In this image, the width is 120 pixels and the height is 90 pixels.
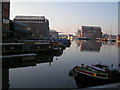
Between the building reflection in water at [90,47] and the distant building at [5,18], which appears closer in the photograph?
the distant building at [5,18]

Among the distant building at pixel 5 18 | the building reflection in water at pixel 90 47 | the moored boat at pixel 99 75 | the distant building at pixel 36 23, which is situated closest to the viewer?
the moored boat at pixel 99 75

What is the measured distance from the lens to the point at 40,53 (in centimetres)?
3853

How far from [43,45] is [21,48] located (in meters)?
8.18

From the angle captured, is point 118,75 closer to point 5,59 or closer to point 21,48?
point 5,59

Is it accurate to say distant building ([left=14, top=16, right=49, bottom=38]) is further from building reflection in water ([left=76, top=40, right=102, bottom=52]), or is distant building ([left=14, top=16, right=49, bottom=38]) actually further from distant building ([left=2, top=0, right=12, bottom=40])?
distant building ([left=2, top=0, right=12, bottom=40])

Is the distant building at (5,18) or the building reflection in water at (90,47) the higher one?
the distant building at (5,18)

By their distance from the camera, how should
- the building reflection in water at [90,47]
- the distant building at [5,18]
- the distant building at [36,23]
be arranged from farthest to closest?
the distant building at [36,23]
the building reflection in water at [90,47]
the distant building at [5,18]

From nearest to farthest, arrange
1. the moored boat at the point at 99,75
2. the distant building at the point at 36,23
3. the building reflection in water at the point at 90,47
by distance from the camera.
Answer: the moored boat at the point at 99,75 < the building reflection in water at the point at 90,47 < the distant building at the point at 36,23

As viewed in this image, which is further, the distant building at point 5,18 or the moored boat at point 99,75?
the distant building at point 5,18

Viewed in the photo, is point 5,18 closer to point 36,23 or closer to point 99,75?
point 99,75

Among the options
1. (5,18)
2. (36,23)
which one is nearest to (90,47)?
(5,18)

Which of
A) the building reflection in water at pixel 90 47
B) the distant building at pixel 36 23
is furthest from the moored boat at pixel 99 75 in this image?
the distant building at pixel 36 23

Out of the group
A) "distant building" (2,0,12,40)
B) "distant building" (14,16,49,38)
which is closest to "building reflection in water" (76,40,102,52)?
"distant building" (2,0,12,40)

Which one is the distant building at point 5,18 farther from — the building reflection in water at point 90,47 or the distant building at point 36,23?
the distant building at point 36,23
